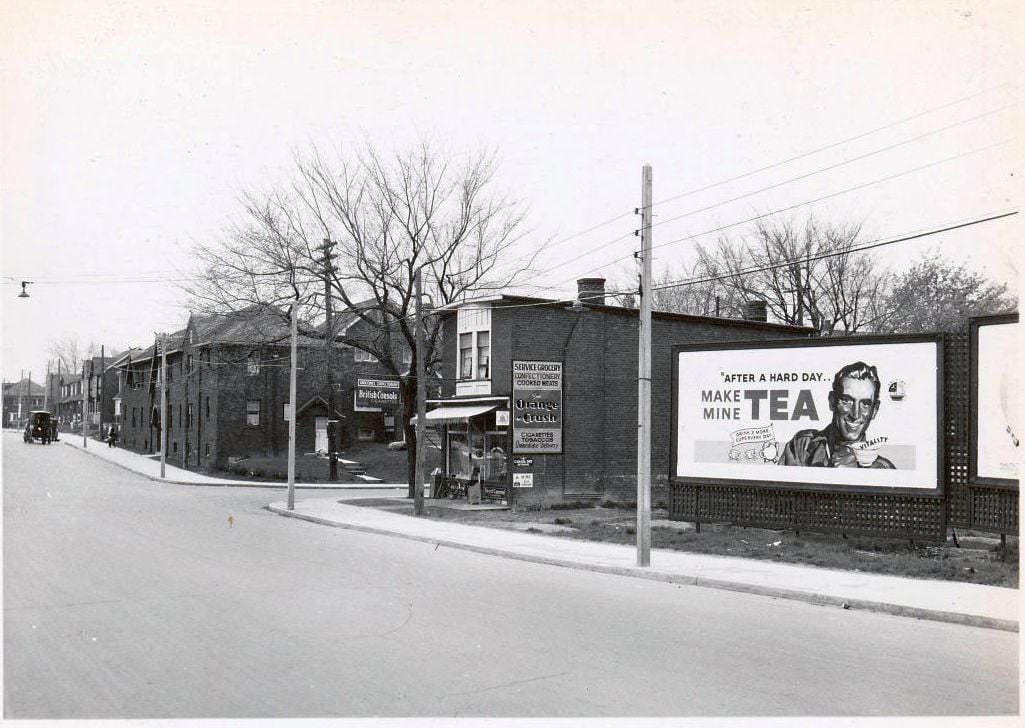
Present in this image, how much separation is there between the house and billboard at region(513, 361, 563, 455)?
122510mm

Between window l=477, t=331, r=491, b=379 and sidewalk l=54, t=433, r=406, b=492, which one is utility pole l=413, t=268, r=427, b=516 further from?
sidewalk l=54, t=433, r=406, b=492

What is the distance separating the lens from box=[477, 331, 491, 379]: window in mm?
28047

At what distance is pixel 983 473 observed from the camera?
45.4 feet

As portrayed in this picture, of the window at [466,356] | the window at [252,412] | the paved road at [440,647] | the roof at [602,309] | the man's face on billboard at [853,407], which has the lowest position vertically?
the paved road at [440,647]

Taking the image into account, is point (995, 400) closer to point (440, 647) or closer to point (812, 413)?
point (812, 413)

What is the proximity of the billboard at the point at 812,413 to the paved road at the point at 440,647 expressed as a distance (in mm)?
4917

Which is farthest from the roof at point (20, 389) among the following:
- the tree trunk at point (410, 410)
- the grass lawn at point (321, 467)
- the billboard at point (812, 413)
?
the billboard at point (812, 413)

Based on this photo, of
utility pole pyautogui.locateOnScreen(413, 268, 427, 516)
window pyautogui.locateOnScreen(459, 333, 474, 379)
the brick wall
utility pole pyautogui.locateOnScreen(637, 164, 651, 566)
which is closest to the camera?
utility pole pyautogui.locateOnScreen(637, 164, 651, 566)

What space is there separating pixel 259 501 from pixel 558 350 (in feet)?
41.5

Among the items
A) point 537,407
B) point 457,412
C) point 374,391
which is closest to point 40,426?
point 374,391

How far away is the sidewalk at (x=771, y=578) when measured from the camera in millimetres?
10547

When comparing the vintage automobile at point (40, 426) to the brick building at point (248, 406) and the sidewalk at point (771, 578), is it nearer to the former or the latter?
the brick building at point (248, 406)

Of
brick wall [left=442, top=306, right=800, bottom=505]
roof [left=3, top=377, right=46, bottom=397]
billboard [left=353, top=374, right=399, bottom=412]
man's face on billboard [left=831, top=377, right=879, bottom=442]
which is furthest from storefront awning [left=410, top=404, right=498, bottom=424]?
roof [left=3, top=377, right=46, bottom=397]

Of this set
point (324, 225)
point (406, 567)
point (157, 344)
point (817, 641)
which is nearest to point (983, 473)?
point (817, 641)
